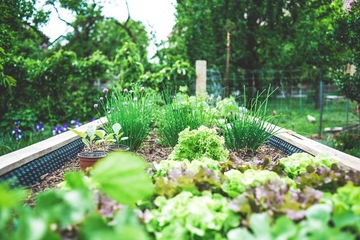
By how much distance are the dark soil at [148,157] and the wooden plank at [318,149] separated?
0.15 meters

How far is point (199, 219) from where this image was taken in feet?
4.03

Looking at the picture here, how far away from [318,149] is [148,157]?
127 cm

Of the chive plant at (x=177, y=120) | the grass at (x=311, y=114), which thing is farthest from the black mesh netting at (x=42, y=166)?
the grass at (x=311, y=114)

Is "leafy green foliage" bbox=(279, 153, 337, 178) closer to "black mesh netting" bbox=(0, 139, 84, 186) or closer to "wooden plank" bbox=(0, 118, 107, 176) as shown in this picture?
"black mesh netting" bbox=(0, 139, 84, 186)

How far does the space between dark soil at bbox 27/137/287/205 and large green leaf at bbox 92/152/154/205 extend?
1.07 meters

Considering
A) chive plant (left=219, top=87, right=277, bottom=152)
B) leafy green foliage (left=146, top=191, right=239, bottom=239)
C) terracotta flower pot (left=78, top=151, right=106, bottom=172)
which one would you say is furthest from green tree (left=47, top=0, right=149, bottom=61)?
leafy green foliage (left=146, top=191, right=239, bottom=239)

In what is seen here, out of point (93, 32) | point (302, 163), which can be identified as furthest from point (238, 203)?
point (93, 32)

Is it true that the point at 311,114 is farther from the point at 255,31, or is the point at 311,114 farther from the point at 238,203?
the point at 238,203

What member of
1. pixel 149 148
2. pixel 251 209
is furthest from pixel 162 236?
pixel 149 148

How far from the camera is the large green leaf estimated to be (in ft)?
3.11

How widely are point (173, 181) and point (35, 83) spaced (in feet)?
18.5

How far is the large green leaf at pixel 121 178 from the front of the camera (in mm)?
947

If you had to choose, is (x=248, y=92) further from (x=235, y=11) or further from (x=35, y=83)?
(x=35, y=83)

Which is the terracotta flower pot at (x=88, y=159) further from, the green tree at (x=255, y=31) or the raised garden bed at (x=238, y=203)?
the green tree at (x=255, y=31)
